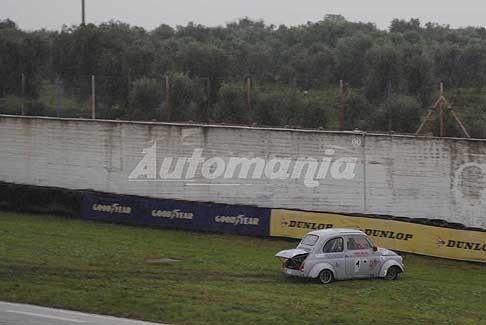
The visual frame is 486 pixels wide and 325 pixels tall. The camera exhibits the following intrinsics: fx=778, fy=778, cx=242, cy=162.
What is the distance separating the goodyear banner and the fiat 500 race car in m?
8.89

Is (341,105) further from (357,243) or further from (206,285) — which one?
(206,285)

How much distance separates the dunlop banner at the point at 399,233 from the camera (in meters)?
28.1

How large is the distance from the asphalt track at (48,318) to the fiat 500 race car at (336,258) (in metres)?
6.83

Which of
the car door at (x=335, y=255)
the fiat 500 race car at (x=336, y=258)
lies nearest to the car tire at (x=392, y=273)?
the fiat 500 race car at (x=336, y=258)

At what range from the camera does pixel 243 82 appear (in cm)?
4084

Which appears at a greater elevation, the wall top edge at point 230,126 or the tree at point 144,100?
the tree at point 144,100

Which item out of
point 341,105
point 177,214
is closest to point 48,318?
point 177,214

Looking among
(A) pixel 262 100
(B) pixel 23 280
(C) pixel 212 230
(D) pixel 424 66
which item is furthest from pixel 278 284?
(D) pixel 424 66

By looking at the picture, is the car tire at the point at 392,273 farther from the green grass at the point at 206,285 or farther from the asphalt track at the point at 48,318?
the asphalt track at the point at 48,318

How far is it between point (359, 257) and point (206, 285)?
15.6ft

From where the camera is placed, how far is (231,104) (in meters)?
38.0

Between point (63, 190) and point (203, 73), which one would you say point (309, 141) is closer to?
point (63, 190)

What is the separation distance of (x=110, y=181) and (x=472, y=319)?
2298 cm

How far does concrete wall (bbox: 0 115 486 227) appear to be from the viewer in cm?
3189
